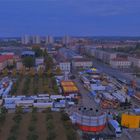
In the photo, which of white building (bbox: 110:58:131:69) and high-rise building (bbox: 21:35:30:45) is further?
high-rise building (bbox: 21:35:30:45)

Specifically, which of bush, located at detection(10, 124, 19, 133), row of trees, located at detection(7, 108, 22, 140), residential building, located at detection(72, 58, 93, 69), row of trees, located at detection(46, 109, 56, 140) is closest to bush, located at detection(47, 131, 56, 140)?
row of trees, located at detection(46, 109, 56, 140)

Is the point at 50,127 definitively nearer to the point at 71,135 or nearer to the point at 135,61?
the point at 71,135

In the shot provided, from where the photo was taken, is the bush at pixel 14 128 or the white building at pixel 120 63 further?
the white building at pixel 120 63

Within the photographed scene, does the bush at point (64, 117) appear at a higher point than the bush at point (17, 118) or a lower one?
higher

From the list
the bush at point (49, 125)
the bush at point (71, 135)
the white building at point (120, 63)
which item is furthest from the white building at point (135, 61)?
the bush at point (71, 135)

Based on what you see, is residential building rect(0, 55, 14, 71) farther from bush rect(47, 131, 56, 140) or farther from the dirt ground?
bush rect(47, 131, 56, 140)

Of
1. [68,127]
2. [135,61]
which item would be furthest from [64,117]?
[135,61]

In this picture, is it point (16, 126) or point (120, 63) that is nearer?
point (16, 126)

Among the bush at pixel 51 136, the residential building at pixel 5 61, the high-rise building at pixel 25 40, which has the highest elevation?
A: the bush at pixel 51 136

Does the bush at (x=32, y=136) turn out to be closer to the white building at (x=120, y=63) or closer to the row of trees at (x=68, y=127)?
the row of trees at (x=68, y=127)

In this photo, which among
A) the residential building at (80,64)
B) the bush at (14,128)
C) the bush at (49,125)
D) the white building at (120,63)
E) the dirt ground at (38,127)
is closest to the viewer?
the dirt ground at (38,127)

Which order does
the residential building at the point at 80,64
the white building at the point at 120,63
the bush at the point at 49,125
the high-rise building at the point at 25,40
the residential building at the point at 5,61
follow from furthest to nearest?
the high-rise building at the point at 25,40 < the white building at the point at 120,63 < the residential building at the point at 80,64 < the residential building at the point at 5,61 < the bush at the point at 49,125

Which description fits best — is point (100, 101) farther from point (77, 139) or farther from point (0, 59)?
point (0, 59)
